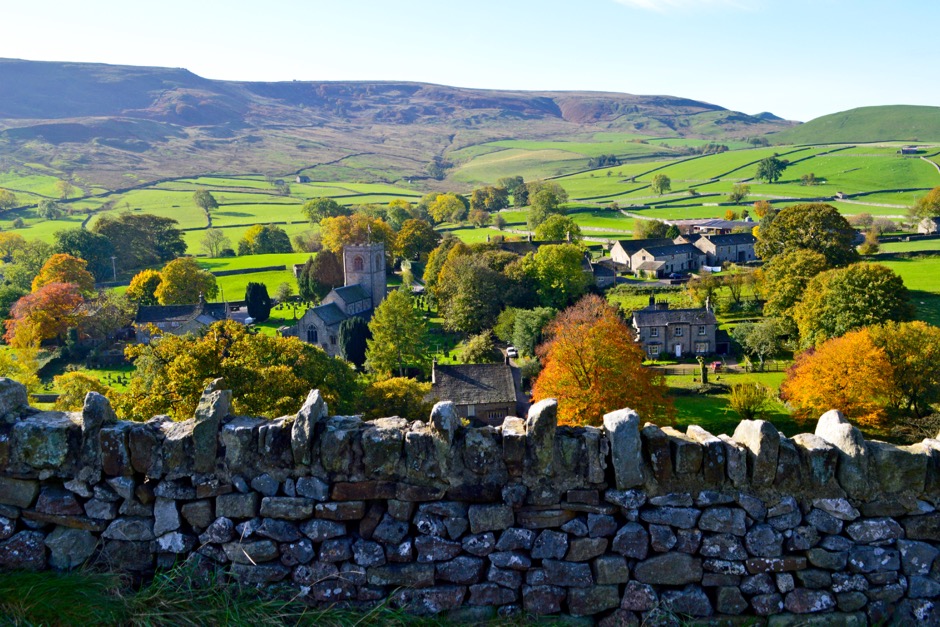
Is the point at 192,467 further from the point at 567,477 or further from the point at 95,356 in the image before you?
the point at 95,356

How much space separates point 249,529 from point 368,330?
63801mm

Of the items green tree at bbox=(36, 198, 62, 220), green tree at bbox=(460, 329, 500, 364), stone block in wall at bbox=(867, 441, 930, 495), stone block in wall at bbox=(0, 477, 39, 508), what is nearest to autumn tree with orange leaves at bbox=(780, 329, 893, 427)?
green tree at bbox=(460, 329, 500, 364)

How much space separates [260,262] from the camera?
111 metres

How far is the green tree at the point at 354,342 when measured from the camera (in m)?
68.0

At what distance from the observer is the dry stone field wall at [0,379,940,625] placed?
6.68m

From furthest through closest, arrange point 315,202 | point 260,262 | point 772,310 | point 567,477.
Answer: point 315,202 < point 260,262 < point 772,310 < point 567,477

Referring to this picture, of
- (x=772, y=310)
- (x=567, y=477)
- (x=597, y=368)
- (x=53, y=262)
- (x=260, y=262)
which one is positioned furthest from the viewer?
(x=260, y=262)

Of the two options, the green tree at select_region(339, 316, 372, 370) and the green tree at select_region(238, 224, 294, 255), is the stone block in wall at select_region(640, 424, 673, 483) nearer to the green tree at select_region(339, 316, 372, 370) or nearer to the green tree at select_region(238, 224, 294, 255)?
the green tree at select_region(339, 316, 372, 370)

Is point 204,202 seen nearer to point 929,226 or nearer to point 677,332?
point 677,332


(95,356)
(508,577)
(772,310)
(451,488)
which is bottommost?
(95,356)

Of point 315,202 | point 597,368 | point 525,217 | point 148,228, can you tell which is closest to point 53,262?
point 148,228

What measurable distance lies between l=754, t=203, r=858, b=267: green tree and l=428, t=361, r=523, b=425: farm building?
42.9 m

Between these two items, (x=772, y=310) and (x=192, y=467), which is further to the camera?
(x=772, y=310)

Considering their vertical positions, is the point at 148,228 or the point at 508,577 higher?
the point at 508,577
